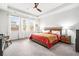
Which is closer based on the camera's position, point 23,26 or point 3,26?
point 3,26

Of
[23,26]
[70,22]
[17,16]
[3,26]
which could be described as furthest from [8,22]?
[70,22]

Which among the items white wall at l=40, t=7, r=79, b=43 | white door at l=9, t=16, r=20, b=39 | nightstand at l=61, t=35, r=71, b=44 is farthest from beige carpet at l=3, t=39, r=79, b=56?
white door at l=9, t=16, r=20, b=39

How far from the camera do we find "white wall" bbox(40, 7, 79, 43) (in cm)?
450

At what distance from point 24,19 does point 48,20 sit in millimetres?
2407

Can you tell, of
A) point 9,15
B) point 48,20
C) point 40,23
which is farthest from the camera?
point 40,23

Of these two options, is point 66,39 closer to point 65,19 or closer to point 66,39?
point 66,39

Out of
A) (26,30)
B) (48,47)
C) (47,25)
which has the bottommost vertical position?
(48,47)

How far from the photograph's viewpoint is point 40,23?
7879mm

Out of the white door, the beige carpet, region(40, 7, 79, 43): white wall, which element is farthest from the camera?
the white door

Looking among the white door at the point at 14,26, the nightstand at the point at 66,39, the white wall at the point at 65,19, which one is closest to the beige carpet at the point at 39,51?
the nightstand at the point at 66,39

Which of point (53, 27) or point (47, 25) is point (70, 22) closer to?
point (53, 27)

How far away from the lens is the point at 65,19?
16.8 ft

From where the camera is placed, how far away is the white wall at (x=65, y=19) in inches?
177

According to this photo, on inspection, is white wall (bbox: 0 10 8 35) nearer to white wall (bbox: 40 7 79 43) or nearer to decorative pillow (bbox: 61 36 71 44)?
white wall (bbox: 40 7 79 43)
